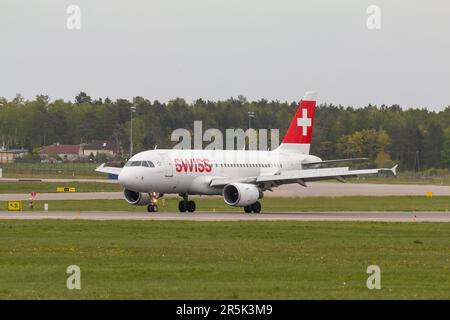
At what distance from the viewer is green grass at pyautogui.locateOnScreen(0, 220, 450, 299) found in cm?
2647

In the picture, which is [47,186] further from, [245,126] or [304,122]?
[245,126]

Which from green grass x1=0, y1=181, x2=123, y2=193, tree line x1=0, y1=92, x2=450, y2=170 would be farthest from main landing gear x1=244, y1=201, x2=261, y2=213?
tree line x1=0, y1=92, x2=450, y2=170

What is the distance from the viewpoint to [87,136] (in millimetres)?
185250

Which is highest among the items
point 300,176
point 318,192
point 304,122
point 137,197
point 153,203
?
point 304,122

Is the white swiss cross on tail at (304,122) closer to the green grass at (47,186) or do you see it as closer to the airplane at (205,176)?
the airplane at (205,176)

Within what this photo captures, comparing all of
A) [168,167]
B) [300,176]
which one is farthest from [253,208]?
[168,167]

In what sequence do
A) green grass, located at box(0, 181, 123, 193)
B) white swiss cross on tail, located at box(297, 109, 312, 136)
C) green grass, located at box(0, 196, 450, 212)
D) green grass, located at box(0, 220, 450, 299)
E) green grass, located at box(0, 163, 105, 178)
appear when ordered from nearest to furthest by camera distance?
green grass, located at box(0, 220, 450, 299) → green grass, located at box(0, 196, 450, 212) → white swiss cross on tail, located at box(297, 109, 312, 136) → green grass, located at box(0, 181, 123, 193) → green grass, located at box(0, 163, 105, 178)

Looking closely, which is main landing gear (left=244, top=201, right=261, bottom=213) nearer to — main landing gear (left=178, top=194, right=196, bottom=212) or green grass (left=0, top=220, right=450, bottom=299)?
main landing gear (left=178, top=194, right=196, bottom=212)

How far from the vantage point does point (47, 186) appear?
10206 cm

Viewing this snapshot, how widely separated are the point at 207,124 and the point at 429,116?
5572 cm

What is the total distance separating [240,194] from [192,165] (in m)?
3.63

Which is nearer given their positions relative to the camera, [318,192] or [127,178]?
[127,178]

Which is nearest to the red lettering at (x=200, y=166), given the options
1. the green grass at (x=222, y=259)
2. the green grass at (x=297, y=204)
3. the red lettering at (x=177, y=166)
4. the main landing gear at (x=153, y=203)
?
the red lettering at (x=177, y=166)

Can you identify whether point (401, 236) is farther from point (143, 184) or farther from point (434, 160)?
point (434, 160)
